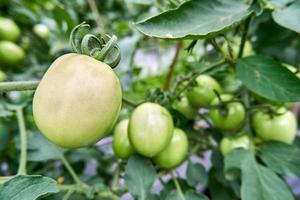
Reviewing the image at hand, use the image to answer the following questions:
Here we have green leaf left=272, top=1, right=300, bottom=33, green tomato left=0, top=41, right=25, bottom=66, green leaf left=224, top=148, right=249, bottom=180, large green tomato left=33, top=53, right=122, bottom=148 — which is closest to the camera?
large green tomato left=33, top=53, right=122, bottom=148

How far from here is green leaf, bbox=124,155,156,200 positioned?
1.97 feet

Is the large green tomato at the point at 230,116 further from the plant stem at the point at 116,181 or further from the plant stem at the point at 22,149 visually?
the plant stem at the point at 22,149

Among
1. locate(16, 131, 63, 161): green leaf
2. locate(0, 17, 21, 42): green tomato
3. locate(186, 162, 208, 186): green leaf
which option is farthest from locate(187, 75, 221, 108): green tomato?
locate(0, 17, 21, 42): green tomato

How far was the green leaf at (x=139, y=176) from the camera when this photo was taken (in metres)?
0.60

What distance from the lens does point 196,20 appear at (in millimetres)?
516

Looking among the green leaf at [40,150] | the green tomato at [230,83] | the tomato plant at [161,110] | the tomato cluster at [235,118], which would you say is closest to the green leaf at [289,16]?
the tomato plant at [161,110]

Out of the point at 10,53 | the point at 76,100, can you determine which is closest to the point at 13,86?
the point at 76,100

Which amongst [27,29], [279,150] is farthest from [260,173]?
[27,29]

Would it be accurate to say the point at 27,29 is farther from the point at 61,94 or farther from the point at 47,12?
the point at 61,94

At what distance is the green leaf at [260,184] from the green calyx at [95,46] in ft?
0.85

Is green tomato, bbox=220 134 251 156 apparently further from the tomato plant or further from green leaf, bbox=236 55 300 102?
green leaf, bbox=236 55 300 102

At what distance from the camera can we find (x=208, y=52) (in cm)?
91

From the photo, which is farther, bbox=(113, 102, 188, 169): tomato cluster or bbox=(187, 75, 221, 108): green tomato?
bbox=(187, 75, 221, 108): green tomato

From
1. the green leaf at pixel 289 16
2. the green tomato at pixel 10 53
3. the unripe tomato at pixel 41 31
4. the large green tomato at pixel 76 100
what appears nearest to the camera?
the large green tomato at pixel 76 100
